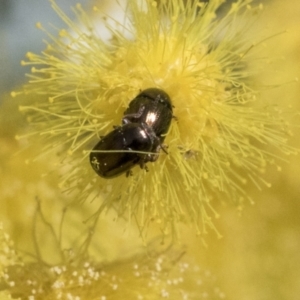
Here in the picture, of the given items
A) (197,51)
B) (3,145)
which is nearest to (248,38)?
(197,51)

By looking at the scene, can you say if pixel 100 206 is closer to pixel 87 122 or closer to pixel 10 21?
pixel 87 122

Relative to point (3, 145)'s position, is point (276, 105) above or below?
below

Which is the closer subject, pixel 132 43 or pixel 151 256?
pixel 132 43
